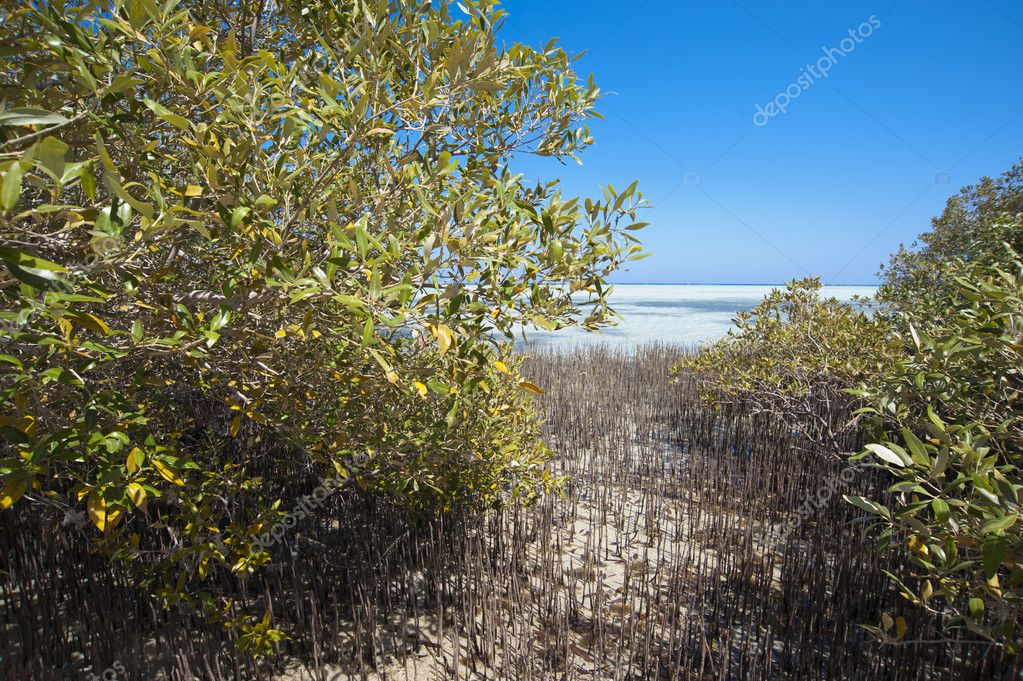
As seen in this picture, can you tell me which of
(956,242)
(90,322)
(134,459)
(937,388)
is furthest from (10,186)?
(956,242)

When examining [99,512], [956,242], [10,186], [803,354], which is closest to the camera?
[10,186]

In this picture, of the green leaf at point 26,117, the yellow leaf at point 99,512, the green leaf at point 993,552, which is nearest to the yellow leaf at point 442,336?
the green leaf at point 26,117

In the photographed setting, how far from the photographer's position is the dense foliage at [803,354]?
4574 millimetres

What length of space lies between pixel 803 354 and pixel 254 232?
5.11 meters

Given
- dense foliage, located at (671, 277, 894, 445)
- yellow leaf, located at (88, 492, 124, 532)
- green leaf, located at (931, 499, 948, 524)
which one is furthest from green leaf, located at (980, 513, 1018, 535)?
dense foliage, located at (671, 277, 894, 445)

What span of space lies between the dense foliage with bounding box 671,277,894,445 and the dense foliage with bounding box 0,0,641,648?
3562 mm

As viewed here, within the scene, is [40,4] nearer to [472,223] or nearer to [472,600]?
[472,223]

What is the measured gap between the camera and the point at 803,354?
5.00 meters

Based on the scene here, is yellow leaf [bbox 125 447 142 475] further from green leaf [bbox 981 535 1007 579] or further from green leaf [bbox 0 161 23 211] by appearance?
green leaf [bbox 981 535 1007 579]

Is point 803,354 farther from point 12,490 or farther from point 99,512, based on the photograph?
point 12,490

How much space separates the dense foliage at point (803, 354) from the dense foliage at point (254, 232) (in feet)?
11.7

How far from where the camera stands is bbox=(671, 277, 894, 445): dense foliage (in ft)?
15.0

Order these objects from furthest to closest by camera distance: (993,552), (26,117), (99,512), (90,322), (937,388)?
(937,388) < (99,512) < (993,552) < (90,322) < (26,117)

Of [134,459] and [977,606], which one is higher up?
[134,459]
